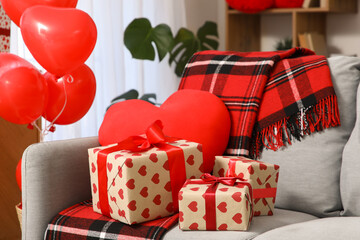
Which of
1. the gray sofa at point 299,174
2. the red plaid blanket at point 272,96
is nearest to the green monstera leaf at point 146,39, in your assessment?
the red plaid blanket at point 272,96

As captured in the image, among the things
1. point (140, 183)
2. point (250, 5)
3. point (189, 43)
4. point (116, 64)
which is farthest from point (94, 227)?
point (250, 5)

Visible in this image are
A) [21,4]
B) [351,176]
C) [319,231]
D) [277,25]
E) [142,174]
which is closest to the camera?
[319,231]

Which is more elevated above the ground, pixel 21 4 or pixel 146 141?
pixel 21 4

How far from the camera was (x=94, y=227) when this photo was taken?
4.64 ft

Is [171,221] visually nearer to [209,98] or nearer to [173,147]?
[173,147]

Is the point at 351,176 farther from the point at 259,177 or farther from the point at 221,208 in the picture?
the point at 221,208

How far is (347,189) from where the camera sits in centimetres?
151

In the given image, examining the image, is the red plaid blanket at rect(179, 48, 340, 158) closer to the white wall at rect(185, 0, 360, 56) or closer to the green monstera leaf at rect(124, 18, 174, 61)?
the green monstera leaf at rect(124, 18, 174, 61)

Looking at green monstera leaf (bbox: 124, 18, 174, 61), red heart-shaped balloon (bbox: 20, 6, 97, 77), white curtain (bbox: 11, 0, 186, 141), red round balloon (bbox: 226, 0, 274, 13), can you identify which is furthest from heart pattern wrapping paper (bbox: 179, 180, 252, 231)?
red round balloon (bbox: 226, 0, 274, 13)

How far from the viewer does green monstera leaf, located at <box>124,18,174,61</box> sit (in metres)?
2.81

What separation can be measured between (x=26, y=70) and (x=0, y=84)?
90 millimetres

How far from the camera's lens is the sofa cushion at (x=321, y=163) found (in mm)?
1547

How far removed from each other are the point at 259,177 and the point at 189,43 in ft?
5.89

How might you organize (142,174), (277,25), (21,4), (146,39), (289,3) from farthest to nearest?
(277,25) → (289,3) → (146,39) → (21,4) → (142,174)
